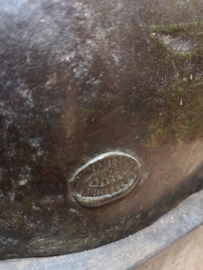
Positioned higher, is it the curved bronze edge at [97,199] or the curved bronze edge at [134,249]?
the curved bronze edge at [97,199]

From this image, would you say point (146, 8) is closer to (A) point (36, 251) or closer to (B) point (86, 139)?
(B) point (86, 139)

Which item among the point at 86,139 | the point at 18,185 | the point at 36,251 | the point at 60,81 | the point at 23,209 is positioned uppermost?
the point at 60,81

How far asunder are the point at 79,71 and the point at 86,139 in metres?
0.22

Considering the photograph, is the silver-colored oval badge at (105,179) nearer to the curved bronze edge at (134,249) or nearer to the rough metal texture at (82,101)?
the rough metal texture at (82,101)

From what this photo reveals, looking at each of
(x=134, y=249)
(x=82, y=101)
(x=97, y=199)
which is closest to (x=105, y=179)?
(x=97, y=199)

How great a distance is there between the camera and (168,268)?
133 centimetres

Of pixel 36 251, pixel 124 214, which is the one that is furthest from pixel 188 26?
pixel 36 251

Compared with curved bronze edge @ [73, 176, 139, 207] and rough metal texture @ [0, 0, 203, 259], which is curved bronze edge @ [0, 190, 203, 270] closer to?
rough metal texture @ [0, 0, 203, 259]

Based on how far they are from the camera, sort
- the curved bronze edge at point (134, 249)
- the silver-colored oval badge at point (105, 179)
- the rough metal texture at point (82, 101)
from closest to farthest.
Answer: the rough metal texture at point (82, 101) → the silver-colored oval badge at point (105, 179) → the curved bronze edge at point (134, 249)

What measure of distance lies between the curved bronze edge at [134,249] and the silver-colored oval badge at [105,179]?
299 mm

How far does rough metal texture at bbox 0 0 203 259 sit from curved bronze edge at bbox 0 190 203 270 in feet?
0.20

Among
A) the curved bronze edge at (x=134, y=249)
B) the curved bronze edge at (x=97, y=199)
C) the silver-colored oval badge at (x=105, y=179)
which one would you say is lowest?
the curved bronze edge at (x=134, y=249)

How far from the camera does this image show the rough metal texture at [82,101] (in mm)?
796

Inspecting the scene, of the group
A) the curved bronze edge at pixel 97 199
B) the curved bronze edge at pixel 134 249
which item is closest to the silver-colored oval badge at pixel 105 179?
the curved bronze edge at pixel 97 199
